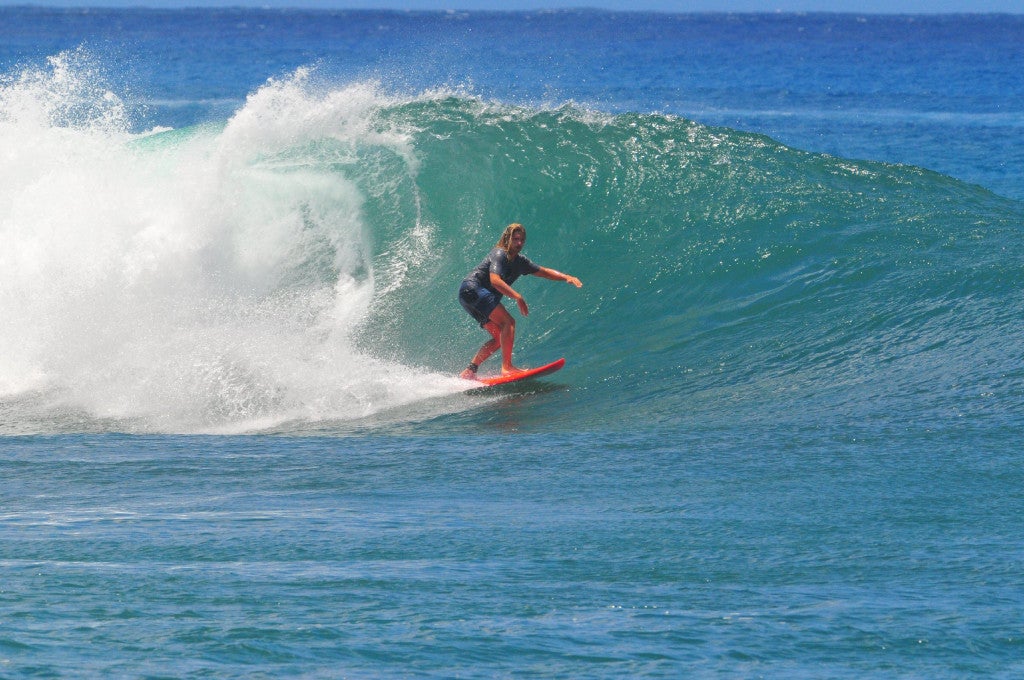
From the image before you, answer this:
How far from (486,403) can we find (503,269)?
3.83ft

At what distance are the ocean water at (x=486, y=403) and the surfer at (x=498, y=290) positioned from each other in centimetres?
41

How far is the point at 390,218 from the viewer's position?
43.4 ft

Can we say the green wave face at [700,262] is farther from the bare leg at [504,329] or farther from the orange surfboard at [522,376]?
the bare leg at [504,329]

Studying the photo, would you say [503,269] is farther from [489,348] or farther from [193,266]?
[193,266]

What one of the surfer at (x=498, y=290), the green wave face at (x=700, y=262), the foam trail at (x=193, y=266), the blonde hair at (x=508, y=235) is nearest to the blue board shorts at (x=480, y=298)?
the surfer at (x=498, y=290)

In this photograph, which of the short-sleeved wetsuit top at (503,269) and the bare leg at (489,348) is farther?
the bare leg at (489,348)

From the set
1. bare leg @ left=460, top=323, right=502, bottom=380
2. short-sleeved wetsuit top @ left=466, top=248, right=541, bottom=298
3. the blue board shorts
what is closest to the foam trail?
bare leg @ left=460, top=323, right=502, bottom=380

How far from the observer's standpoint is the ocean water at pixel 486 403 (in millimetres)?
4402

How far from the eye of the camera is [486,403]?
29.6 feet

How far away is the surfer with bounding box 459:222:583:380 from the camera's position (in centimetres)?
955

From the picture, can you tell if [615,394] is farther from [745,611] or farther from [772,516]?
[745,611]

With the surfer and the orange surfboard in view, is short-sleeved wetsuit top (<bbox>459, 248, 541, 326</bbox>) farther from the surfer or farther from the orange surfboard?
the orange surfboard

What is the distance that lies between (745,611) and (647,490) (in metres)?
1.82

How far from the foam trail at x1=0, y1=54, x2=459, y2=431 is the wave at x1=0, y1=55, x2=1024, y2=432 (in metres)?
0.03
